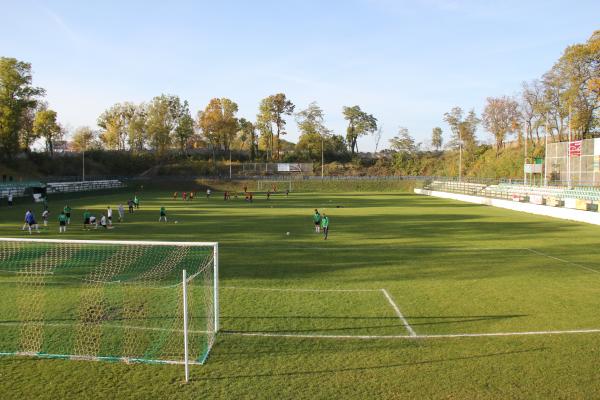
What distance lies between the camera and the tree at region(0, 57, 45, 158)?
2628 inches

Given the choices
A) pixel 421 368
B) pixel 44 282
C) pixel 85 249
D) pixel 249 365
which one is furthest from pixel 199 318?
pixel 85 249

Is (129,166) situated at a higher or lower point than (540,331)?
higher

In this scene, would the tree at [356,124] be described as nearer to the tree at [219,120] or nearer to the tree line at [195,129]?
the tree line at [195,129]

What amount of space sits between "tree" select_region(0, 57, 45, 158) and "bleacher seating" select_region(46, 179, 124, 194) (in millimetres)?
15600

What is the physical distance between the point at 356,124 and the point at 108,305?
109m

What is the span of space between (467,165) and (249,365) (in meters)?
89.7

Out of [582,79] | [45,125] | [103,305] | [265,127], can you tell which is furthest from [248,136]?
[103,305]

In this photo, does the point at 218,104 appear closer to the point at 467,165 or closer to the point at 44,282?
the point at 467,165

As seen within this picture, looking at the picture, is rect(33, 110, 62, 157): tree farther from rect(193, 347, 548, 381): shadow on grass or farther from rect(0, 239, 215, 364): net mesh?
rect(193, 347, 548, 381): shadow on grass

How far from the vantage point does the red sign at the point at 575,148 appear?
4212cm

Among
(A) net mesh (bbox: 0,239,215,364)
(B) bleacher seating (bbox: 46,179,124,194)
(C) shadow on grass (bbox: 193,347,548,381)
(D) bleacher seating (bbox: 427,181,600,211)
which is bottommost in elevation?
(C) shadow on grass (bbox: 193,347,548,381)

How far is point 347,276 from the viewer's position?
1430 centimetres

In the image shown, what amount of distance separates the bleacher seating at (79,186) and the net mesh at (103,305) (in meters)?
40.2

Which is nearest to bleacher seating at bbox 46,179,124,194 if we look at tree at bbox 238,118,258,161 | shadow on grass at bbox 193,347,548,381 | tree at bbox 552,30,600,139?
tree at bbox 238,118,258,161
